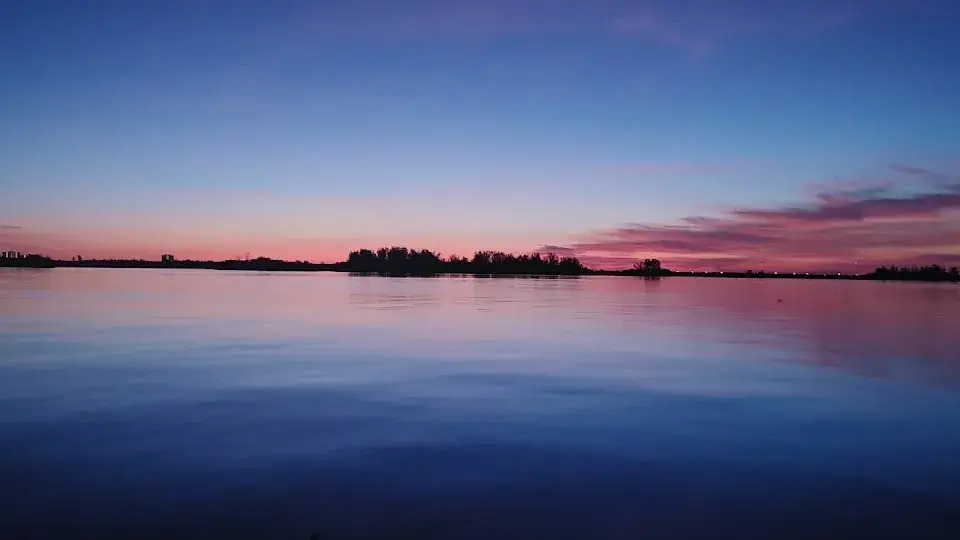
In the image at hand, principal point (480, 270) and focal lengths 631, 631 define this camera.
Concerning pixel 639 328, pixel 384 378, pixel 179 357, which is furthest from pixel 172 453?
pixel 639 328

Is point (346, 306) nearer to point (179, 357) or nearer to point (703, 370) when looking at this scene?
point (179, 357)

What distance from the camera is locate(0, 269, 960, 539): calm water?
7.03m

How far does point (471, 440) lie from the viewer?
404 inches

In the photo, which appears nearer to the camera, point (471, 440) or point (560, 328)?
point (471, 440)

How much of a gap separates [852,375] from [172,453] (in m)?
17.1

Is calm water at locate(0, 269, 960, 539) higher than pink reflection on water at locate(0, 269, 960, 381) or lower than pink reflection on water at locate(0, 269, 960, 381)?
lower

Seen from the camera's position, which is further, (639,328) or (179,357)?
(639,328)

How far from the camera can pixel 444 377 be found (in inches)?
639

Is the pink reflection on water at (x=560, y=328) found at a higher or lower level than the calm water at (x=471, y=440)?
higher

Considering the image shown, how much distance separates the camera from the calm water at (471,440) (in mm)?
7031

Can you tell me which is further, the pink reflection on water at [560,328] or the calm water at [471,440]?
the pink reflection on water at [560,328]

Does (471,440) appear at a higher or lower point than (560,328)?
lower

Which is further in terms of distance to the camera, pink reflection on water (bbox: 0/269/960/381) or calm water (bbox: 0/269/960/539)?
pink reflection on water (bbox: 0/269/960/381)

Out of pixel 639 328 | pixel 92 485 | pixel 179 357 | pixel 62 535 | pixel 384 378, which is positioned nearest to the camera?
pixel 62 535
